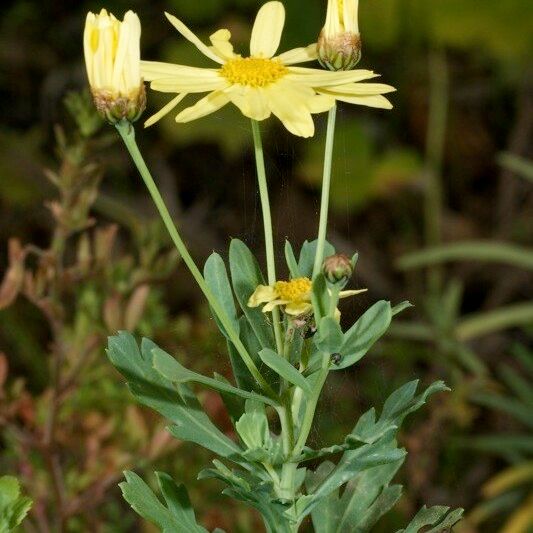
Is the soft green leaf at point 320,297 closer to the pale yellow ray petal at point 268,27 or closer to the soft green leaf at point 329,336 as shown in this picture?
the soft green leaf at point 329,336

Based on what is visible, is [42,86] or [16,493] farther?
[42,86]

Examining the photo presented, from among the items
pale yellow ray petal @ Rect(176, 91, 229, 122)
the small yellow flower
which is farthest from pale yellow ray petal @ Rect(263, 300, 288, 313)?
pale yellow ray petal @ Rect(176, 91, 229, 122)

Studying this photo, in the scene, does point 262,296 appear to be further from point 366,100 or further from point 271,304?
point 366,100

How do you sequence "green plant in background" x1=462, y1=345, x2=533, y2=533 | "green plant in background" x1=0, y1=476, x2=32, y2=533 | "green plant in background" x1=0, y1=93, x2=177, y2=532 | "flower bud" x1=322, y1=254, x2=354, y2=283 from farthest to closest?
"green plant in background" x1=462, y1=345, x2=533, y2=533 → "green plant in background" x1=0, y1=93, x2=177, y2=532 → "green plant in background" x1=0, y1=476, x2=32, y2=533 → "flower bud" x1=322, y1=254, x2=354, y2=283

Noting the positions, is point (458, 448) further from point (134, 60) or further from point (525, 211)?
point (134, 60)

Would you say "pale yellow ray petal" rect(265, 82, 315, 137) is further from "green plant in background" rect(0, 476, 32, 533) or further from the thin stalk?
the thin stalk

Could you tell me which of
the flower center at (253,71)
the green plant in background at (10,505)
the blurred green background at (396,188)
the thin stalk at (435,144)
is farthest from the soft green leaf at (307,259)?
the thin stalk at (435,144)

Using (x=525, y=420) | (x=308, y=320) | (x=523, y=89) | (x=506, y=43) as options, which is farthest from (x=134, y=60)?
(x=523, y=89)

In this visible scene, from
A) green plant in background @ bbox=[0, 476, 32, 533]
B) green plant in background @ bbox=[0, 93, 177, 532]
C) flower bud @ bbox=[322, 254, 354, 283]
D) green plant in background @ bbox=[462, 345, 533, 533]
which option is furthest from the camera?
green plant in background @ bbox=[462, 345, 533, 533]
